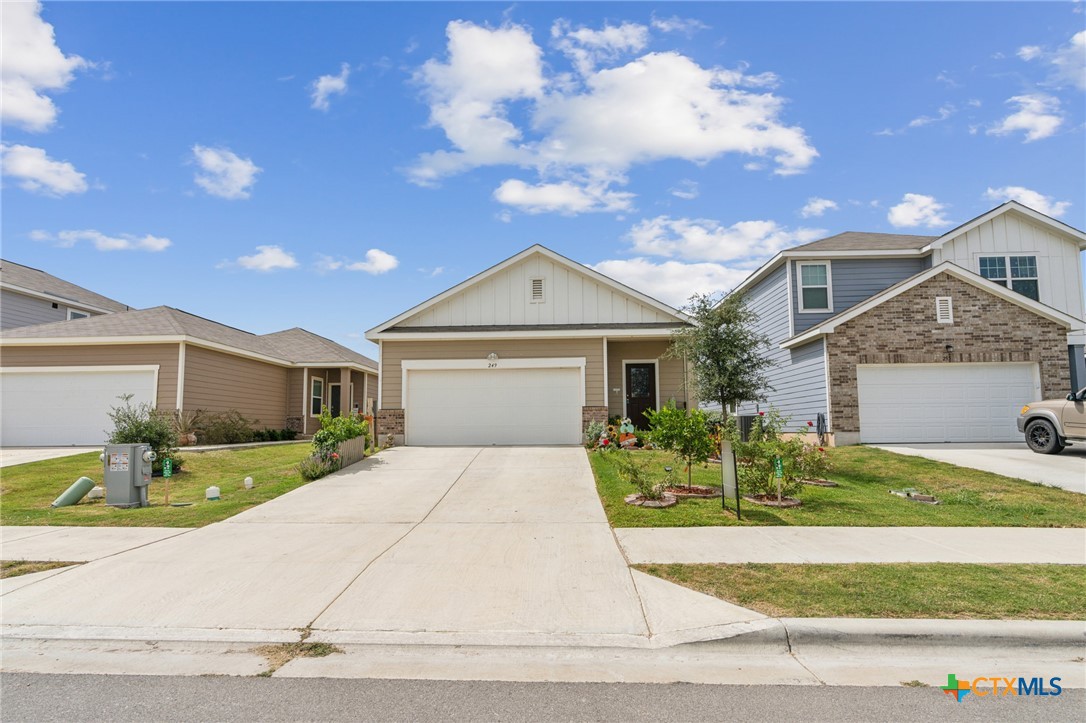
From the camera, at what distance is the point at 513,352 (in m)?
17.4

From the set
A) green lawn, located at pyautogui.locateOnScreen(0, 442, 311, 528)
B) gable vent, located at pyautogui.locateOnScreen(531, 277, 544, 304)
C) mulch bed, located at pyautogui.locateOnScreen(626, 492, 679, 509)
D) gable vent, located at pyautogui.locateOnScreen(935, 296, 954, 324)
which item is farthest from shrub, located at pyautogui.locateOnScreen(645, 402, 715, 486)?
gable vent, located at pyautogui.locateOnScreen(935, 296, 954, 324)

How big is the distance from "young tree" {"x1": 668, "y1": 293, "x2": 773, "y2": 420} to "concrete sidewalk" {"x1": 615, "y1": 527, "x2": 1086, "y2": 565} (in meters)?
5.78

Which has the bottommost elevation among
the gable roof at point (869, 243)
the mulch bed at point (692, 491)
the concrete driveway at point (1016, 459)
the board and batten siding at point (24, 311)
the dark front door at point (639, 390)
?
the mulch bed at point (692, 491)

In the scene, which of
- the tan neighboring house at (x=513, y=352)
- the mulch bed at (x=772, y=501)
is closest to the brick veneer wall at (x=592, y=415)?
the tan neighboring house at (x=513, y=352)

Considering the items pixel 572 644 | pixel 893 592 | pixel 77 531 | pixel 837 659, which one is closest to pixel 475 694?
pixel 572 644

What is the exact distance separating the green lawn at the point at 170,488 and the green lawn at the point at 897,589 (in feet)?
23.0

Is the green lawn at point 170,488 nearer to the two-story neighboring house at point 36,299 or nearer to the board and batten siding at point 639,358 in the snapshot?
the board and batten siding at point 639,358

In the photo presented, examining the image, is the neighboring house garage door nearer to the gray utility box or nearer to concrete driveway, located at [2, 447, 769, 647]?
concrete driveway, located at [2, 447, 769, 647]

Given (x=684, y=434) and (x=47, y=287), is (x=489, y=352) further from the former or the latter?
(x=47, y=287)

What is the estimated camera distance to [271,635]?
4.70 m

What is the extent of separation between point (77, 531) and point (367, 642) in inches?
238

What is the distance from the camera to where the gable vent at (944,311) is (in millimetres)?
15766

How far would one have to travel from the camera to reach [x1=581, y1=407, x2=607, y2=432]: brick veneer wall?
55.4 ft

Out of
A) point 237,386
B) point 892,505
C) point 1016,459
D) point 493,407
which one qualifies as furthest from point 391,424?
point 1016,459
